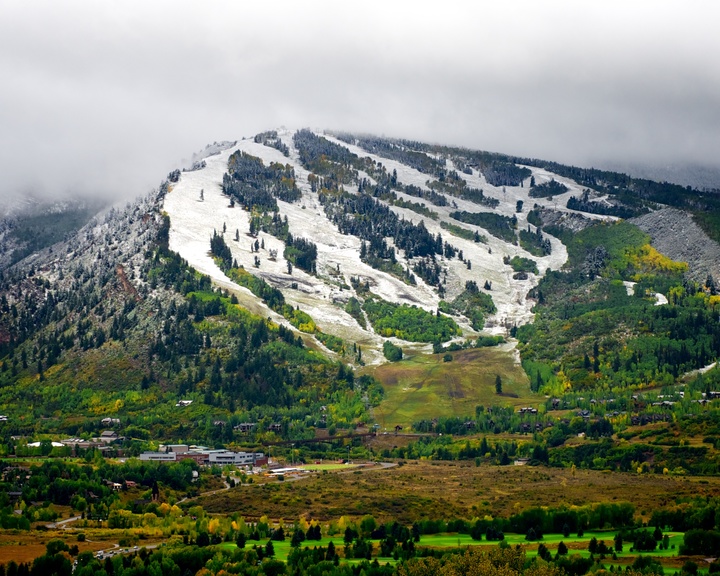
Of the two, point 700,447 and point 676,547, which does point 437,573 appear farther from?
point 700,447

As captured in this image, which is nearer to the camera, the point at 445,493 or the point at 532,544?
the point at 532,544

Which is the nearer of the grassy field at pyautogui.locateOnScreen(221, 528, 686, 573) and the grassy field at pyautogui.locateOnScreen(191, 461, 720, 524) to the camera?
the grassy field at pyautogui.locateOnScreen(221, 528, 686, 573)

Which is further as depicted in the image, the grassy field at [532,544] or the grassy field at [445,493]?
the grassy field at [445,493]

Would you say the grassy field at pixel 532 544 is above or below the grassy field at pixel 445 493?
below

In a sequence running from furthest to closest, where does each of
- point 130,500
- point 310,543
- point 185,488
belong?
point 185,488 < point 130,500 < point 310,543

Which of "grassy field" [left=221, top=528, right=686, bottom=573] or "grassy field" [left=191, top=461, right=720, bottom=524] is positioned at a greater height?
"grassy field" [left=191, top=461, right=720, bottom=524]

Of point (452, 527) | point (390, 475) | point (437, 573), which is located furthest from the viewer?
point (390, 475)

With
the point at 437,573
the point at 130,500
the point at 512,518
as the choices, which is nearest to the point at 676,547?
the point at 512,518

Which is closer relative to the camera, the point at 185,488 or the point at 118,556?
the point at 118,556
